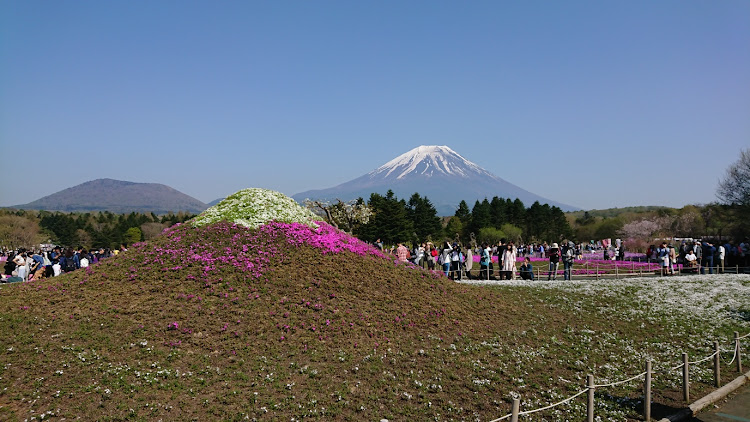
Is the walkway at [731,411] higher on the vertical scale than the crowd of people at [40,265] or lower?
lower

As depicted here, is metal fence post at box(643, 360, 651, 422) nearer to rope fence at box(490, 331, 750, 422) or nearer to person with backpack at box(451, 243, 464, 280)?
rope fence at box(490, 331, 750, 422)

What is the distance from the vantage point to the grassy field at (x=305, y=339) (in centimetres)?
888

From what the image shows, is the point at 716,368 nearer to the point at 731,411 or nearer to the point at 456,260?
the point at 731,411

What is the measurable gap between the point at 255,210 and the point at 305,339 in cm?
793

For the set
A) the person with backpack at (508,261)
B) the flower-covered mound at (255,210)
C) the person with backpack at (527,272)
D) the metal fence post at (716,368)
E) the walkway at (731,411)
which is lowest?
the walkway at (731,411)

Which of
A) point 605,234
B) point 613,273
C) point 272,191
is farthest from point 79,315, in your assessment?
point 605,234

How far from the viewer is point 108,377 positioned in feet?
30.3

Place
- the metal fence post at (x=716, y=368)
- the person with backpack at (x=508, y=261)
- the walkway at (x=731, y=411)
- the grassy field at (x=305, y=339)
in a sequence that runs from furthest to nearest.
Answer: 1. the person with backpack at (x=508, y=261)
2. the metal fence post at (x=716, y=368)
3. the walkway at (x=731, y=411)
4. the grassy field at (x=305, y=339)

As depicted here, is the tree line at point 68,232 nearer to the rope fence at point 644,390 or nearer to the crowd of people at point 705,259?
the crowd of people at point 705,259

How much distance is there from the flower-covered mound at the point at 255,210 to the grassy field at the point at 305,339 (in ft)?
2.66

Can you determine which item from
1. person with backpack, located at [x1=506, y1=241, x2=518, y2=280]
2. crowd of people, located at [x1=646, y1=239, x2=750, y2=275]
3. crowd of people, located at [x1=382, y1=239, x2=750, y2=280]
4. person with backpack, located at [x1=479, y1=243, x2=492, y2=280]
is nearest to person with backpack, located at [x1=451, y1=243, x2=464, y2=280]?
crowd of people, located at [x1=382, y1=239, x2=750, y2=280]

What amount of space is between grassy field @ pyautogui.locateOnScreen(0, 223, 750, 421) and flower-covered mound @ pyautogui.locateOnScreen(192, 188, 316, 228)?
81cm

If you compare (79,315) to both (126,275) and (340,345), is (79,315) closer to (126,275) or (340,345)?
(126,275)

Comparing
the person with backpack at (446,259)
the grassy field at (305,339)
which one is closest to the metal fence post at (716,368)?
the grassy field at (305,339)
